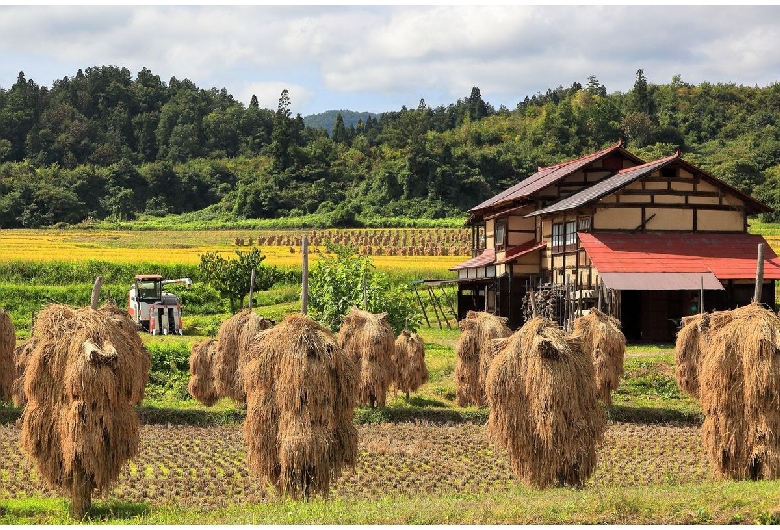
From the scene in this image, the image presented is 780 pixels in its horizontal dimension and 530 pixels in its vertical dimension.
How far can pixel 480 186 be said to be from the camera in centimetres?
9981

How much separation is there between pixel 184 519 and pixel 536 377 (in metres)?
6.63

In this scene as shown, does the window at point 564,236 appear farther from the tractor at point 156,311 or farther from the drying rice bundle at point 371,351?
the tractor at point 156,311

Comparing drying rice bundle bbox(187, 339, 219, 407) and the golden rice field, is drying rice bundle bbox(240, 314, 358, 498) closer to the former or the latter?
drying rice bundle bbox(187, 339, 219, 407)

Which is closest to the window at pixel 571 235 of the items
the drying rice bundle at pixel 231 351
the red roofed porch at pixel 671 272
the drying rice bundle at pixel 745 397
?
the red roofed porch at pixel 671 272

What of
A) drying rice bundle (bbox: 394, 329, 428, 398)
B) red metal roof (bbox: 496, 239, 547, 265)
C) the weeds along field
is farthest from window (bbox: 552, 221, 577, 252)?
drying rice bundle (bbox: 394, 329, 428, 398)

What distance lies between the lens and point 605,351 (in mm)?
31312

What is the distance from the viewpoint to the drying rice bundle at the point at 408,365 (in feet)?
110

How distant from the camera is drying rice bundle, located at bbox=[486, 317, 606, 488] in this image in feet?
60.3

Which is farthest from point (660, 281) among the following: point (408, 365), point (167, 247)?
point (167, 247)

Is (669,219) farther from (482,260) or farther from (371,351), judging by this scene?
(371,351)

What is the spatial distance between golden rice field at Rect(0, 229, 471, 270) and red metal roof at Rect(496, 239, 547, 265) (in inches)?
604

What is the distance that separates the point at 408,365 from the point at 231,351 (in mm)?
5987

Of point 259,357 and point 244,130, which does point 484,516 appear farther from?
point 244,130

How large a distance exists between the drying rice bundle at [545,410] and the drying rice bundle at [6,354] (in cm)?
1746
